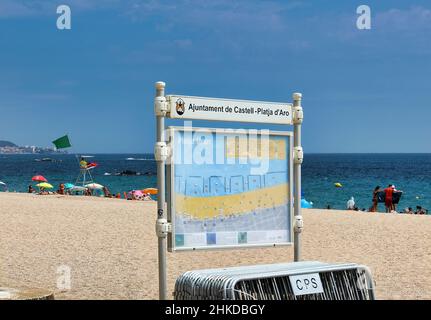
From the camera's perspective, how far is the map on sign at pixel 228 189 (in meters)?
6.86

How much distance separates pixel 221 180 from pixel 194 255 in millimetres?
5520

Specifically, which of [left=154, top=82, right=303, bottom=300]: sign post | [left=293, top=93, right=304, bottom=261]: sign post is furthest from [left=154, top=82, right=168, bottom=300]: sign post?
[left=293, top=93, right=304, bottom=261]: sign post

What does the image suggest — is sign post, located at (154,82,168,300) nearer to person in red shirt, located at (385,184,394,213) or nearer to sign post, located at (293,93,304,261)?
sign post, located at (293,93,304,261)

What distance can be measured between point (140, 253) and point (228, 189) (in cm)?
570

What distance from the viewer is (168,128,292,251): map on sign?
22.5ft

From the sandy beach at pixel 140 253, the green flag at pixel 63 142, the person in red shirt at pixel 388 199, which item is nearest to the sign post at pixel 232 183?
the sandy beach at pixel 140 253

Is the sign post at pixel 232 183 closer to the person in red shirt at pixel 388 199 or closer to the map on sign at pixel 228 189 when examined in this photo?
the map on sign at pixel 228 189

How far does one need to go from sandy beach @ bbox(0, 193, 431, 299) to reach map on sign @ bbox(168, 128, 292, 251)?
2029 mm

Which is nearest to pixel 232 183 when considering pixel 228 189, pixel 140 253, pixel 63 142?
pixel 228 189

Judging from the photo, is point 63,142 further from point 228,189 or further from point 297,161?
point 228,189

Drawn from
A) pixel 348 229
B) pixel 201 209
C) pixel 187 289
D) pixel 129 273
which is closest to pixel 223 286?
pixel 187 289

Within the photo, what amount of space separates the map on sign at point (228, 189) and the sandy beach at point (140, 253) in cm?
203

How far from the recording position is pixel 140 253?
12469mm
